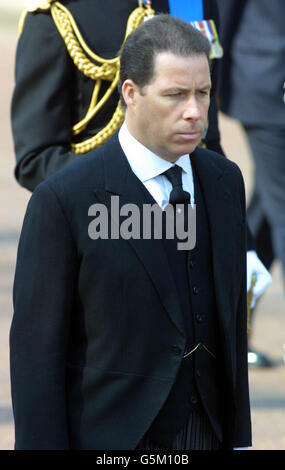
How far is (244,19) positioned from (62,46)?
6.91 feet

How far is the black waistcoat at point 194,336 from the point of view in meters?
2.86

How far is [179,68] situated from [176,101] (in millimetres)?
72

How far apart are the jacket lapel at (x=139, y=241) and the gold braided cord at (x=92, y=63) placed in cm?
89

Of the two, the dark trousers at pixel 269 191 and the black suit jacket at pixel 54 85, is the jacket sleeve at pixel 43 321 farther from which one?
the dark trousers at pixel 269 191

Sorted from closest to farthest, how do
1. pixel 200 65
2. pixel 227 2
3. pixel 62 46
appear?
1. pixel 200 65
2. pixel 62 46
3. pixel 227 2

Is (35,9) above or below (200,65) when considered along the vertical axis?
above

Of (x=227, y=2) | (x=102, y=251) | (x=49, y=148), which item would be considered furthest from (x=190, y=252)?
(x=227, y=2)

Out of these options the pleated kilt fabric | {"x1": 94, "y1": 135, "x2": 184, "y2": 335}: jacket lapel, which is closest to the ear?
{"x1": 94, "y1": 135, "x2": 184, "y2": 335}: jacket lapel

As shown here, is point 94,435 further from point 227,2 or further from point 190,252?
point 227,2

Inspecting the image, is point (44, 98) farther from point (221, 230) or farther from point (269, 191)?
point (269, 191)

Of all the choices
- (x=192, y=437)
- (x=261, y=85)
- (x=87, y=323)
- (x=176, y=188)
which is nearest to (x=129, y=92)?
(x=176, y=188)

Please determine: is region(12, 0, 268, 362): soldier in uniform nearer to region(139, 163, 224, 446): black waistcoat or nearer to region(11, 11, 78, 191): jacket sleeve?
region(11, 11, 78, 191): jacket sleeve

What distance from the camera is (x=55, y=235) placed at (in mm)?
2789

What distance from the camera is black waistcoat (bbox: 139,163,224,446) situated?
2.86m
